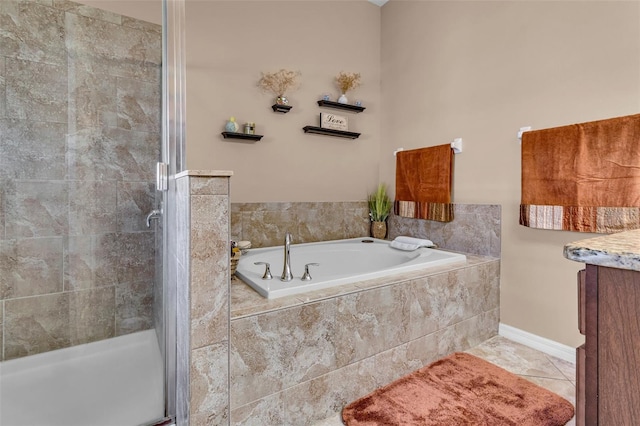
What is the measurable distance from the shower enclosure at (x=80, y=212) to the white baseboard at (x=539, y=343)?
2225 millimetres

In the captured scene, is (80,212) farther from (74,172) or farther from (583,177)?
(583,177)

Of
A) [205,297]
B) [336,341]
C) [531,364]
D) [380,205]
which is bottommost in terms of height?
[531,364]

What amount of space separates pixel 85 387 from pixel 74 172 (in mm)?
1200

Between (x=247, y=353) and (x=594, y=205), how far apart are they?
200 centimetres

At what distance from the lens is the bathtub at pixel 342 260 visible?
5.76 feet

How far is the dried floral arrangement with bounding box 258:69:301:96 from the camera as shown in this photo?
2.63 m

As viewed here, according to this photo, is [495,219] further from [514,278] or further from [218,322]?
[218,322]

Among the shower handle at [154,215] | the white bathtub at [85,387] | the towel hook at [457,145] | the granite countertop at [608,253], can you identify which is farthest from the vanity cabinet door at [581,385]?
the towel hook at [457,145]

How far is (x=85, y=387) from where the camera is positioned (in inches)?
62.1

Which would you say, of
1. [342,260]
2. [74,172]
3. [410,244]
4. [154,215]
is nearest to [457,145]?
[410,244]


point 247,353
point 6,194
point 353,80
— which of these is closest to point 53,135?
point 6,194

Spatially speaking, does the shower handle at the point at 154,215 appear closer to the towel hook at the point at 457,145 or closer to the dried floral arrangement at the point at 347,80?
the dried floral arrangement at the point at 347,80

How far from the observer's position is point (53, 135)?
6.04 feet

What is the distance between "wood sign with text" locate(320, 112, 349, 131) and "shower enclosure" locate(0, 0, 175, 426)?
4.73 ft
